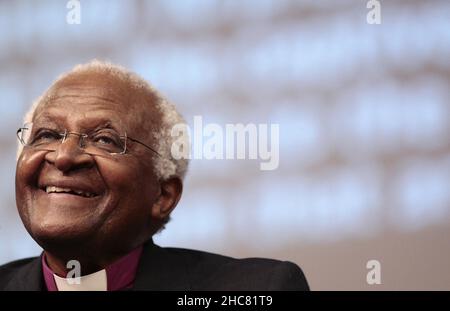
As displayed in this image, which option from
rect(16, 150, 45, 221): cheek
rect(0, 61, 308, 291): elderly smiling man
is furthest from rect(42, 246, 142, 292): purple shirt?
rect(16, 150, 45, 221): cheek

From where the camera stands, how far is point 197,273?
242cm

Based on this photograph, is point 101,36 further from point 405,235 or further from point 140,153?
point 405,235

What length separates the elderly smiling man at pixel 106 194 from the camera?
2236 mm

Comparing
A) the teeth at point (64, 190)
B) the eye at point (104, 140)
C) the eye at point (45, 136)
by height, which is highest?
the eye at point (45, 136)

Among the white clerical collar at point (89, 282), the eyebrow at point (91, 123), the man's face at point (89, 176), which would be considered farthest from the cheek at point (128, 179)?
the white clerical collar at point (89, 282)

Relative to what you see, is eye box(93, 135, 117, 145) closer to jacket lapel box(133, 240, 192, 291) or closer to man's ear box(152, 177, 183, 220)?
man's ear box(152, 177, 183, 220)

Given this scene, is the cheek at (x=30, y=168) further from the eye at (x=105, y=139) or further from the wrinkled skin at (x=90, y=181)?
the eye at (x=105, y=139)

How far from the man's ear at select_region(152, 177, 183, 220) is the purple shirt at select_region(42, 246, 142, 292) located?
121 mm

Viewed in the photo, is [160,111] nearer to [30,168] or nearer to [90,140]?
[90,140]

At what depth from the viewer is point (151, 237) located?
2.48 meters

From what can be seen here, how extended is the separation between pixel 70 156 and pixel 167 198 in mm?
392

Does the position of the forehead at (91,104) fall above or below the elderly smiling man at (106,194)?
above
